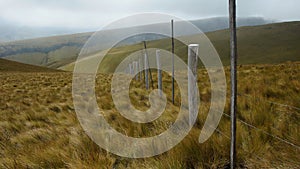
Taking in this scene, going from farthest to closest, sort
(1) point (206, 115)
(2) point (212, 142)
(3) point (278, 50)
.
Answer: (3) point (278, 50), (1) point (206, 115), (2) point (212, 142)

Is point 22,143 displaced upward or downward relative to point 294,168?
downward

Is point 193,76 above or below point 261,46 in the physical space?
below

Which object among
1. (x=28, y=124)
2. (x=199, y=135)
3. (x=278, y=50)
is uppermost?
(x=278, y=50)

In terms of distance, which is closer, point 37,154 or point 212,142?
point 212,142

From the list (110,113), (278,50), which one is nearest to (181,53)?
(278,50)

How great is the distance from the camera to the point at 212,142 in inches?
120

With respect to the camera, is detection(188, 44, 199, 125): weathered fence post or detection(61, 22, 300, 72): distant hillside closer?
detection(188, 44, 199, 125): weathered fence post

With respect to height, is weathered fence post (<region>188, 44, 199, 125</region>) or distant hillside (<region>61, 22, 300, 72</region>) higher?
distant hillside (<region>61, 22, 300, 72</region>)

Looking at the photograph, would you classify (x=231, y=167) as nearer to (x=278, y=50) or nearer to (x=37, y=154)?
(x=37, y=154)

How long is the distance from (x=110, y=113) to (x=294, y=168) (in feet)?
14.0

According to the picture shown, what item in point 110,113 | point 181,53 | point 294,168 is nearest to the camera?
point 294,168

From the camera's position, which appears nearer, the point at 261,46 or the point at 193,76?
the point at 193,76

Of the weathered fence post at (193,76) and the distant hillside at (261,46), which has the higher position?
the distant hillside at (261,46)

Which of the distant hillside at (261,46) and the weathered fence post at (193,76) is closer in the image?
the weathered fence post at (193,76)
